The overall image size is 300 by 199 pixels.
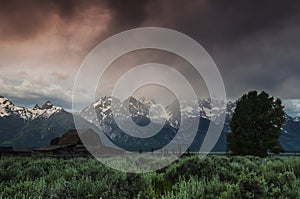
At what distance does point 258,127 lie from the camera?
41906 millimetres

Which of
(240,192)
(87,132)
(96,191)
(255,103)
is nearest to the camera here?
(240,192)

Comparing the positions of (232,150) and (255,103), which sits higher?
(255,103)

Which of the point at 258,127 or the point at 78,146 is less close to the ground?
the point at 258,127

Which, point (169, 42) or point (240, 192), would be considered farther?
point (169, 42)

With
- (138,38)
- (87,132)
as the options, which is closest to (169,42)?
(138,38)

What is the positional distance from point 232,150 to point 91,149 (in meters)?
25.7

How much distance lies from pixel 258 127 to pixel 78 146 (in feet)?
105

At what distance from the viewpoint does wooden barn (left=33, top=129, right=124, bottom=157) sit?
46134 mm

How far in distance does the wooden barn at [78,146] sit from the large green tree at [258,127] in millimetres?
19495

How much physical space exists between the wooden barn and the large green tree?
19495 millimetres

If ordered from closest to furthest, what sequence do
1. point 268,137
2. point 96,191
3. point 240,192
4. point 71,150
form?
point 240,192 < point 96,191 < point 268,137 < point 71,150

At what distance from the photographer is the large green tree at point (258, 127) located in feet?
134

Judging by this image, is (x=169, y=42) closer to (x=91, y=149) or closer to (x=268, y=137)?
(x=268, y=137)

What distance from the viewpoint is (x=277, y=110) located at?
42.0 metres
